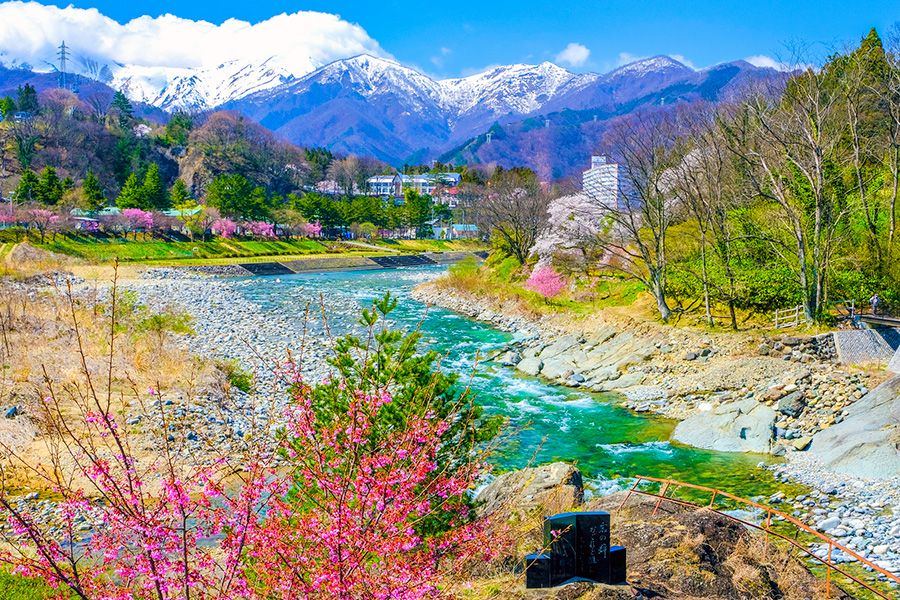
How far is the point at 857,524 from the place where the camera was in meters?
10.5

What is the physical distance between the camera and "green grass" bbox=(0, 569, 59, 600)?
24.9 feet

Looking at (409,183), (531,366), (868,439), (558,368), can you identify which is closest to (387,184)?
(409,183)

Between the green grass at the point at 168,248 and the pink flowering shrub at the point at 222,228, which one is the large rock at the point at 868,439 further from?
the pink flowering shrub at the point at 222,228

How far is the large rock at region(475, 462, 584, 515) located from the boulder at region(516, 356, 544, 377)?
40.4ft

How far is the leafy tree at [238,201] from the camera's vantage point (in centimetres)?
8338

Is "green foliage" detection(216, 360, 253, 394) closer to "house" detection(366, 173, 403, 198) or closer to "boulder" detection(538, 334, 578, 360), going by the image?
"boulder" detection(538, 334, 578, 360)

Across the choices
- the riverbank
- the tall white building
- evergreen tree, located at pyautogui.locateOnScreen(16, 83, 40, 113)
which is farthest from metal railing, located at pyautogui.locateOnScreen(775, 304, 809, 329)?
evergreen tree, located at pyautogui.locateOnScreen(16, 83, 40, 113)

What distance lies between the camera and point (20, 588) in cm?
781

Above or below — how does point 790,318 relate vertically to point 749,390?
above

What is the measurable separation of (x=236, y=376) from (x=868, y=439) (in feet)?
52.9

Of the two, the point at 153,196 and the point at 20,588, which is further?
the point at 153,196

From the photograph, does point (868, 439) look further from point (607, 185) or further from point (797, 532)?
point (607, 185)

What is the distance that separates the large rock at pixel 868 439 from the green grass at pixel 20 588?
13.7 meters

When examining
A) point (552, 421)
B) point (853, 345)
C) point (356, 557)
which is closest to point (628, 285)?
point (853, 345)
